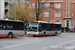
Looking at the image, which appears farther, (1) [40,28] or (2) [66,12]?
(2) [66,12]

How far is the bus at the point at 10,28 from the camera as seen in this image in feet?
81.7

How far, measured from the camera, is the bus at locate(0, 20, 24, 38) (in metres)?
24.9

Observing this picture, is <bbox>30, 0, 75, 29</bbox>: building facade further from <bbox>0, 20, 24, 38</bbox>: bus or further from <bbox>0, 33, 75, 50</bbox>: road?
<bbox>0, 33, 75, 50</bbox>: road

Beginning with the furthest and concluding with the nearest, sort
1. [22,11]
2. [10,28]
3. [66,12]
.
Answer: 1. [66,12]
2. [22,11]
3. [10,28]

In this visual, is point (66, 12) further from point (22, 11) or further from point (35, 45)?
point (35, 45)

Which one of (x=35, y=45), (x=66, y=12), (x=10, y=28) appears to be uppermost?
(x=66, y=12)

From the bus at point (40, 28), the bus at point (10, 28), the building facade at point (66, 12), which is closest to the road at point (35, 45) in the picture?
the bus at point (10, 28)

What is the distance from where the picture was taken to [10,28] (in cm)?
2622

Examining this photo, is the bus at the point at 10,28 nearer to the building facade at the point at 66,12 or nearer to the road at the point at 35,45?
the road at the point at 35,45

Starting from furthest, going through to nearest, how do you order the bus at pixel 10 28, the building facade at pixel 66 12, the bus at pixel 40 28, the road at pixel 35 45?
1. the building facade at pixel 66 12
2. the bus at pixel 40 28
3. the bus at pixel 10 28
4. the road at pixel 35 45

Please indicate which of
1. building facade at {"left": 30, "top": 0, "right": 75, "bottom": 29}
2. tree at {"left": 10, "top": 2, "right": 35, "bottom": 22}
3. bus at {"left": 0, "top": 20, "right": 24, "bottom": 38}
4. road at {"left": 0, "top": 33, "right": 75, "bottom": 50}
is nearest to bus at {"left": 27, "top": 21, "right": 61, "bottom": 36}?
bus at {"left": 0, "top": 20, "right": 24, "bottom": 38}

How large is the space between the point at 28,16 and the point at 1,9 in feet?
24.4

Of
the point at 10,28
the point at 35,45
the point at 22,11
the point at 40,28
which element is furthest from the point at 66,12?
the point at 35,45

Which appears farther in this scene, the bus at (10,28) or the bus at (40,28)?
the bus at (40,28)
